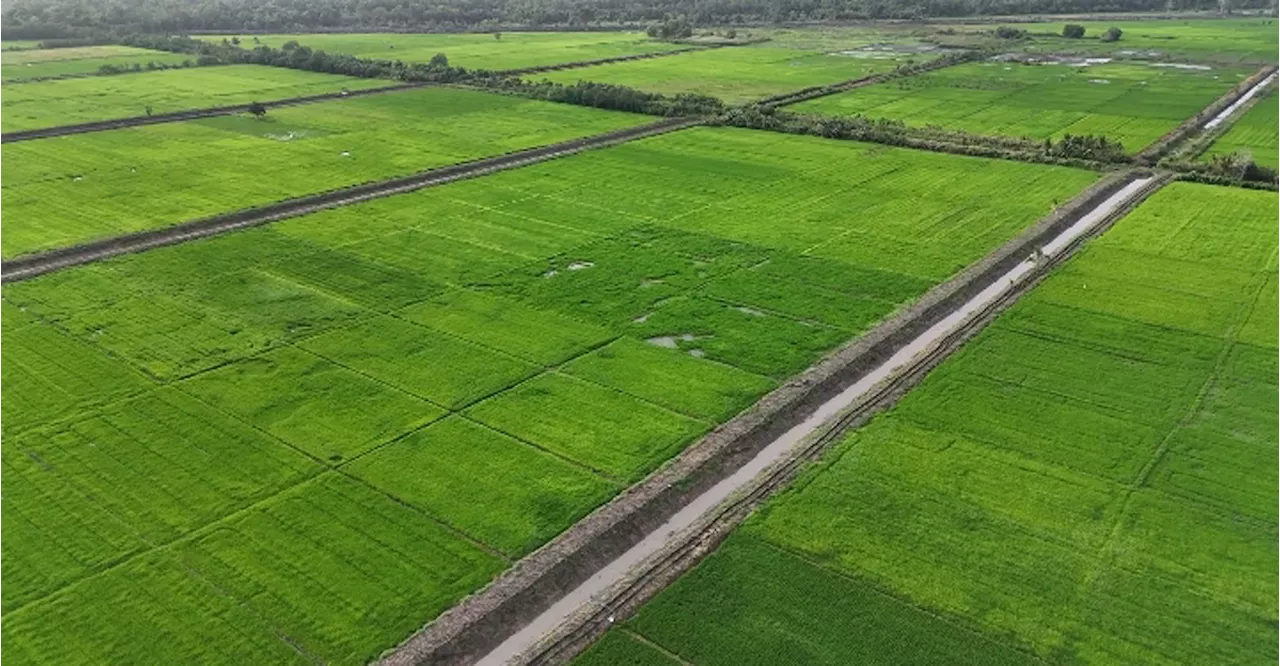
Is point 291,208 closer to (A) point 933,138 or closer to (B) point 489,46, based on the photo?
(A) point 933,138

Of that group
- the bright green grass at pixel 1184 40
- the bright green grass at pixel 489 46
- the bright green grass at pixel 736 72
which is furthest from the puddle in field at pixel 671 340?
the bright green grass at pixel 1184 40

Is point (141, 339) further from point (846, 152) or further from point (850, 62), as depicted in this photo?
point (850, 62)

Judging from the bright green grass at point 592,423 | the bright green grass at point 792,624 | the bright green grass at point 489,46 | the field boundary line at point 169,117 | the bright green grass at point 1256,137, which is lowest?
the bright green grass at point 792,624

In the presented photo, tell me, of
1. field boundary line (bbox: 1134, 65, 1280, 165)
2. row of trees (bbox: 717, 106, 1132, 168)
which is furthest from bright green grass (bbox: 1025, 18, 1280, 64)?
row of trees (bbox: 717, 106, 1132, 168)

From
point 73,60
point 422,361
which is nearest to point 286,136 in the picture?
point 422,361

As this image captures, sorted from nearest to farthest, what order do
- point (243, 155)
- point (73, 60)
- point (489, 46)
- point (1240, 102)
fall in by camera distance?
point (243, 155) < point (1240, 102) < point (73, 60) < point (489, 46)

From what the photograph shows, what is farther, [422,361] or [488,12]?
[488,12]

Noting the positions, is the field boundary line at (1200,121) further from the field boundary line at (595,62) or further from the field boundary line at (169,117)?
the field boundary line at (169,117)
